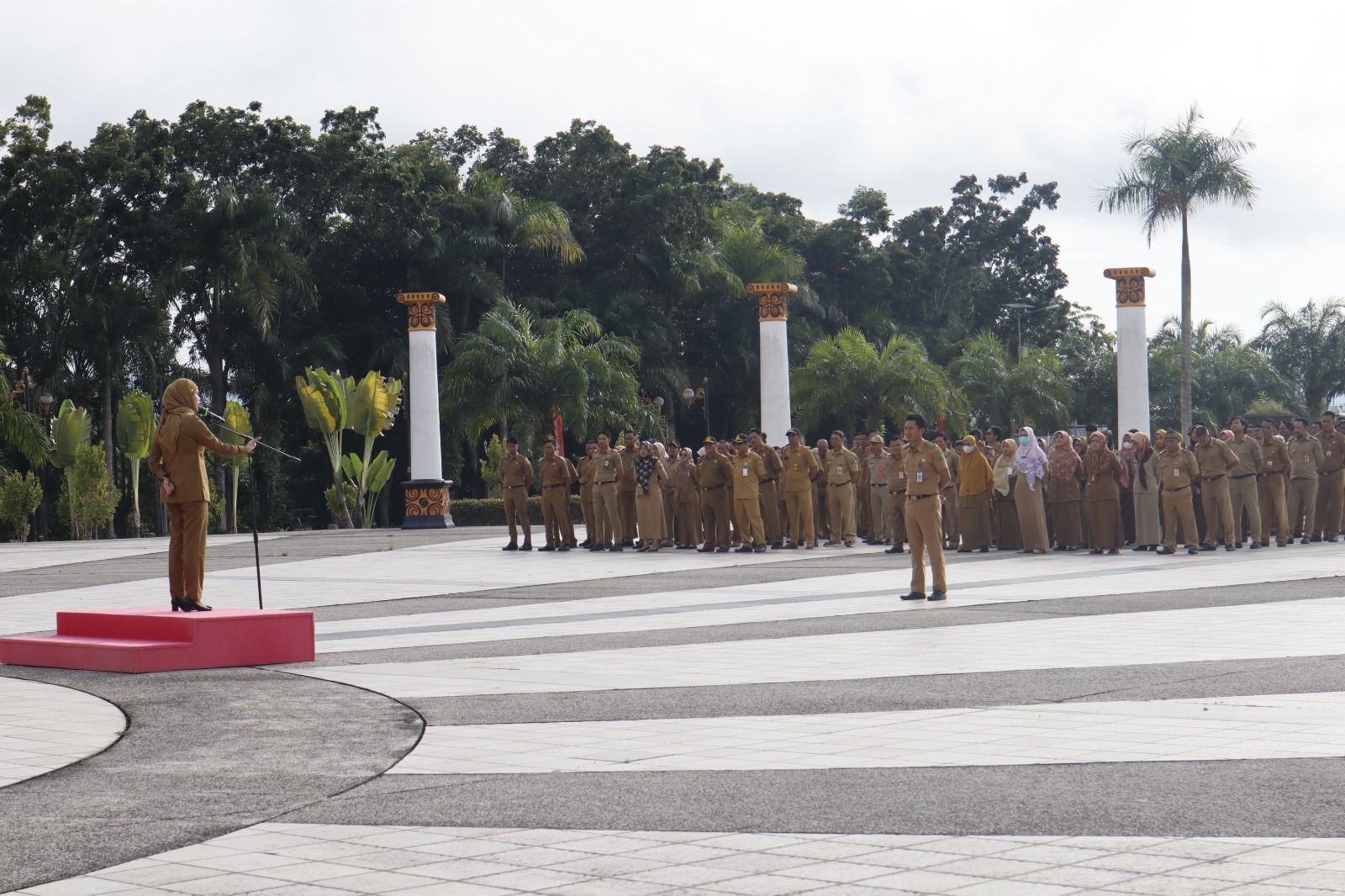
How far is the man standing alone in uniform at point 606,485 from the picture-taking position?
81.3 feet

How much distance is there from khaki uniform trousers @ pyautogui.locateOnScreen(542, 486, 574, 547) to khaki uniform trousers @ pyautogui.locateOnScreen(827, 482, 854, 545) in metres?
4.20

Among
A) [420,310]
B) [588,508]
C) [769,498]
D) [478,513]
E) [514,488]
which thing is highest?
[420,310]

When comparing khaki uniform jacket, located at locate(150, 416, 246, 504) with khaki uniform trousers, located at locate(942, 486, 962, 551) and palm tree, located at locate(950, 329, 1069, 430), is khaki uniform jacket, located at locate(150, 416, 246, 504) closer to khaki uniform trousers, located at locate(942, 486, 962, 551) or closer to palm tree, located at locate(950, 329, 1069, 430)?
khaki uniform trousers, located at locate(942, 486, 962, 551)

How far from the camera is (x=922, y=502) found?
1433 cm

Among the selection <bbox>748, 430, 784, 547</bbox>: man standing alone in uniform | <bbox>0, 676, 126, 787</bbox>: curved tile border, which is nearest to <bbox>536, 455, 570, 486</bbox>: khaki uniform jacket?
<bbox>748, 430, 784, 547</bbox>: man standing alone in uniform

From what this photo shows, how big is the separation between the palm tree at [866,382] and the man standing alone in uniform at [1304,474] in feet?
76.1

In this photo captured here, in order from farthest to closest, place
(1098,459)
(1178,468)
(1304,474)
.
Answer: (1304,474) < (1098,459) < (1178,468)

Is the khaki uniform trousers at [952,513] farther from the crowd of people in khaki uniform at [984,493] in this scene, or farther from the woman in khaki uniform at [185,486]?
the woman in khaki uniform at [185,486]

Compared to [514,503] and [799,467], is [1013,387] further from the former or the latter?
[514,503]

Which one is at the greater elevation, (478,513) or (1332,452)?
(1332,452)

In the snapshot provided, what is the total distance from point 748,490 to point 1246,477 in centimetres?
718

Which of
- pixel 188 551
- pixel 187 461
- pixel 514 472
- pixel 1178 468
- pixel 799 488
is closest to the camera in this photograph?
pixel 188 551

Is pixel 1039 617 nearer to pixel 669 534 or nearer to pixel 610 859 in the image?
pixel 610 859

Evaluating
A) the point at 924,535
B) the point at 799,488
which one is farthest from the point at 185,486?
the point at 799,488
